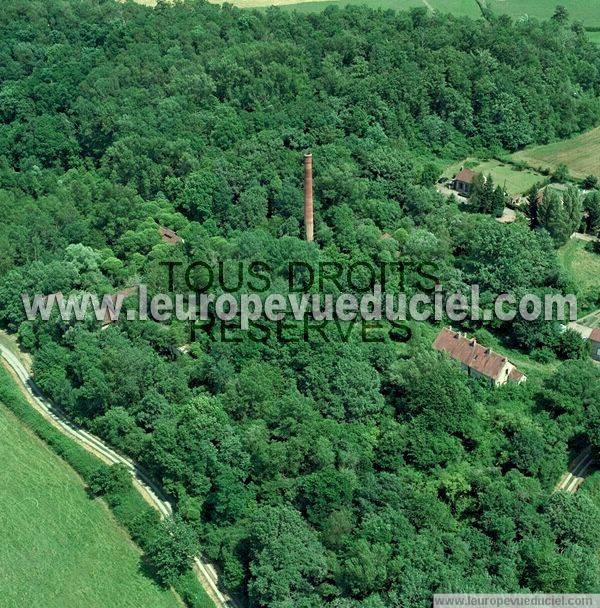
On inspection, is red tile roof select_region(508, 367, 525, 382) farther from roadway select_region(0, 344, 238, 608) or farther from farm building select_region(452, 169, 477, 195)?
farm building select_region(452, 169, 477, 195)

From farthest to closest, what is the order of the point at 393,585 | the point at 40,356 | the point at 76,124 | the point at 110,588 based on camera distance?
1. the point at 76,124
2. the point at 40,356
3. the point at 110,588
4. the point at 393,585

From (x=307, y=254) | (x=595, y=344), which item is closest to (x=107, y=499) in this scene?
(x=307, y=254)

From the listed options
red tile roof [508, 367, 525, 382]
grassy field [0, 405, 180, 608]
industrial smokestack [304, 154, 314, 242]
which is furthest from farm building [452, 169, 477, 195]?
grassy field [0, 405, 180, 608]

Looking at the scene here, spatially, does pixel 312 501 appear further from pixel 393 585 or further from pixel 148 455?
pixel 148 455

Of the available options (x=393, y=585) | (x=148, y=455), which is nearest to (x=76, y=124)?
(x=148, y=455)

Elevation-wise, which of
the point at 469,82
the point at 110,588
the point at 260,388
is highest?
the point at 469,82

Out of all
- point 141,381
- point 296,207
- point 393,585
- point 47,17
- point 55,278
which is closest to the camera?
point 393,585

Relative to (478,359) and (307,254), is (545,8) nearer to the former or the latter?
(307,254)

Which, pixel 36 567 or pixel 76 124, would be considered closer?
pixel 36 567
